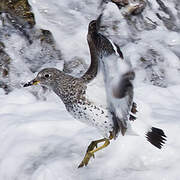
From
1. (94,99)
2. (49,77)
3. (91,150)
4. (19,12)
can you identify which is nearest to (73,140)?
(91,150)

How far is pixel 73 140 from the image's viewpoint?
4.43 meters

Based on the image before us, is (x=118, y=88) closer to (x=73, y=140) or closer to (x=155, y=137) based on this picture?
(x=155, y=137)

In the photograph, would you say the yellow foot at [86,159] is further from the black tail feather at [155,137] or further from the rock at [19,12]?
the rock at [19,12]

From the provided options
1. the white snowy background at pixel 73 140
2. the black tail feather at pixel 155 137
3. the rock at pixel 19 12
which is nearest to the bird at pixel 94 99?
the black tail feather at pixel 155 137

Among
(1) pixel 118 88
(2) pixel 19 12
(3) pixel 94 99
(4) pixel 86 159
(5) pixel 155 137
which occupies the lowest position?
(2) pixel 19 12

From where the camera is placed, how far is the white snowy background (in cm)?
383

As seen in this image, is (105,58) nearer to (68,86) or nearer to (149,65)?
(68,86)

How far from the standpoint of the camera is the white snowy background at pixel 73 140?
383cm

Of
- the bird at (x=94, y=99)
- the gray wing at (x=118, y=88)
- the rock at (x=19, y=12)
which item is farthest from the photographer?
the rock at (x=19, y=12)

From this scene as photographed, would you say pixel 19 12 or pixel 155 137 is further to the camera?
pixel 19 12

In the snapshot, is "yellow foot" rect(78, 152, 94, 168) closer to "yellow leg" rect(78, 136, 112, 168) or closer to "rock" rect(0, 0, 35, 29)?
"yellow leg" rect(78, 136, 112, 168)

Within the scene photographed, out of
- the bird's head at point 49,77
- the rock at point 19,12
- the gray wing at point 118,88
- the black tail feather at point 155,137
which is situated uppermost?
the gray wing at point 118,88

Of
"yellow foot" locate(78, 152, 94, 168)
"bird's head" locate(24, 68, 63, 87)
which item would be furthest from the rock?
"yellow foot" locate(78, 152, 94, 168)

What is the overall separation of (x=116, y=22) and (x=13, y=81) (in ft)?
9.76
